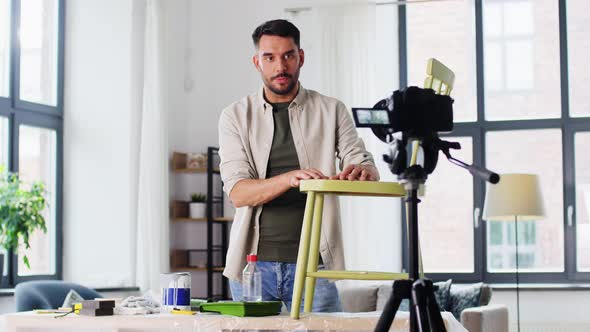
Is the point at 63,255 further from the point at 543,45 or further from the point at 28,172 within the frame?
the point at 543,45

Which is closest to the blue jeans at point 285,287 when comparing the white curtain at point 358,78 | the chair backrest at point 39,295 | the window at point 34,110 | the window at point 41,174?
the chair backrest at point 39,295

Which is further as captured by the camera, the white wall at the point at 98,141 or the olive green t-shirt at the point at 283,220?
the white wall at the point at 98,141

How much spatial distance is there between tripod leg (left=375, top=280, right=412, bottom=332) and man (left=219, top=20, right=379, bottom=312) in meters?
0.56

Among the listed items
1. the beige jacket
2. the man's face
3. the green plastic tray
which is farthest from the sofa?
the green plastic tray

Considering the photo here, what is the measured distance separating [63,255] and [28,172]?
63 centimetres

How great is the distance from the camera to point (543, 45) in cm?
676

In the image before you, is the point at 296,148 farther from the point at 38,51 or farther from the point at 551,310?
the point at 551,310

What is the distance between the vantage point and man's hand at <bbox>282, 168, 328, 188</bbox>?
2.24 meters

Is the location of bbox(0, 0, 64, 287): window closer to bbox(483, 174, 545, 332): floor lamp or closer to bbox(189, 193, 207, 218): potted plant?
bbox(189, 193, 207, 218): potted plant

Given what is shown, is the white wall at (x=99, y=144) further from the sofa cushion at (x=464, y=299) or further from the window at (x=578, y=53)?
the window at (x=578, y=53)

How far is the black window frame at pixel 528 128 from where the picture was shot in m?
6.52

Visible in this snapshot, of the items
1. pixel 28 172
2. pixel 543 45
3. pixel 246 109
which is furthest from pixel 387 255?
pixel 246 109

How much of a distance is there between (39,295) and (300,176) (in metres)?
2.87

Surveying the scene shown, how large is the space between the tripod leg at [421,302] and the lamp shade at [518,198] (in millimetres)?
3961
